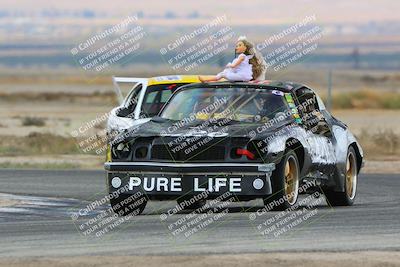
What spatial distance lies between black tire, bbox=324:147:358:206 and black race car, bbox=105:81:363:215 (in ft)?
0.84

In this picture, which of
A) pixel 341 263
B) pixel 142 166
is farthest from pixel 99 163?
pixel 341 263

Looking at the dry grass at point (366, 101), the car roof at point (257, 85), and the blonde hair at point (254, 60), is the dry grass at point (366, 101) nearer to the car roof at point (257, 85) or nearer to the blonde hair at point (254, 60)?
the blonde hair at point (254, 60)

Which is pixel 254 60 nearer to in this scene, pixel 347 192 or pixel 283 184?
pixel 347 192

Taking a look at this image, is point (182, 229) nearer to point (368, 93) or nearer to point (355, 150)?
point (355, 150)

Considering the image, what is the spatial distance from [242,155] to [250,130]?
0.40m

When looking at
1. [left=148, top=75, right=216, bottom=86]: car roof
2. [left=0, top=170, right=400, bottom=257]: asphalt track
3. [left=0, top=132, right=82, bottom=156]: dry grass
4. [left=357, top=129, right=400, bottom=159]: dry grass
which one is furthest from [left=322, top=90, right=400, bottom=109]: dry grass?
[left=0, top=170, right=400, bottom=257]: asphalt track

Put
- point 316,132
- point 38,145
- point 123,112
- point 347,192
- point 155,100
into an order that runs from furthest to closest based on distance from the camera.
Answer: point 38,145 < point 155,100 < point 123,112 < point 347,192 < point 316,132

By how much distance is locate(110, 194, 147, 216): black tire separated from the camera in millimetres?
15469

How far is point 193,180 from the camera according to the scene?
14891mm

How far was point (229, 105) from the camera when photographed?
16.3 metres

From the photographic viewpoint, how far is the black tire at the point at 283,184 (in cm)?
1493

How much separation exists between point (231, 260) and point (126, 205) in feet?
15.4

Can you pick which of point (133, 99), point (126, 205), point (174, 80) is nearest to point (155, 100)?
point (174, 80)

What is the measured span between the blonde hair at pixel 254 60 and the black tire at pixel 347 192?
65.6 inches
